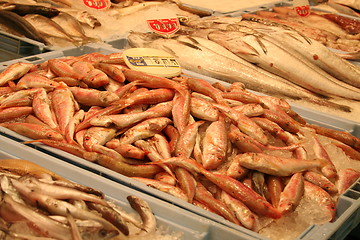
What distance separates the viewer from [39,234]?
4.99 ft

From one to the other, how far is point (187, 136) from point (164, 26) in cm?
192

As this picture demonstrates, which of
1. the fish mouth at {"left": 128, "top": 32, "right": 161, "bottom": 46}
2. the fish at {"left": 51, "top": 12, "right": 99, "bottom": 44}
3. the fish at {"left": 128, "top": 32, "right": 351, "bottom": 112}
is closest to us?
the fish at {"left": 128, "top": 32, "right": 351, "bottom": 112}

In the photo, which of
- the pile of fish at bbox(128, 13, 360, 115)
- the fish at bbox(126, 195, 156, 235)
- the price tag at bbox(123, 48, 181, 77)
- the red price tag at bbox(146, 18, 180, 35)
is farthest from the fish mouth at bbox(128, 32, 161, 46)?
the fish at bbox(126, 195, 156, 235)

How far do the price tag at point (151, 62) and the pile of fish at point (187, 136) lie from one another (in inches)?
3.2

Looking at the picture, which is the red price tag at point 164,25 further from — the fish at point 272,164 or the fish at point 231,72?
the fish at point 272,164

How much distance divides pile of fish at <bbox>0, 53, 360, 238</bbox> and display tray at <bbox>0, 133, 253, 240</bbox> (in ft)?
0.37

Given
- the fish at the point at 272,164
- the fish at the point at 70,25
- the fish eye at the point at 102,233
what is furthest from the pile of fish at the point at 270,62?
the fish eye at the point at 102,233

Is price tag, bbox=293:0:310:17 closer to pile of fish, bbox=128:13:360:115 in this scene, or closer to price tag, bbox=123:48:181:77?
pile of fish, bbox=128:13:360:115

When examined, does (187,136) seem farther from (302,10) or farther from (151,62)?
(302,10)

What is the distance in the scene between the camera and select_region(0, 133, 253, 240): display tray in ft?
6.20

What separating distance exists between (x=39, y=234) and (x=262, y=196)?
113 centimetres

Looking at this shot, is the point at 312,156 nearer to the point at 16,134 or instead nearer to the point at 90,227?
the point at 90,227

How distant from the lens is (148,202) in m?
1.99

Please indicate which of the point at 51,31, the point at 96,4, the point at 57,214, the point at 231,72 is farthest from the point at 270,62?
the point at 57,214
